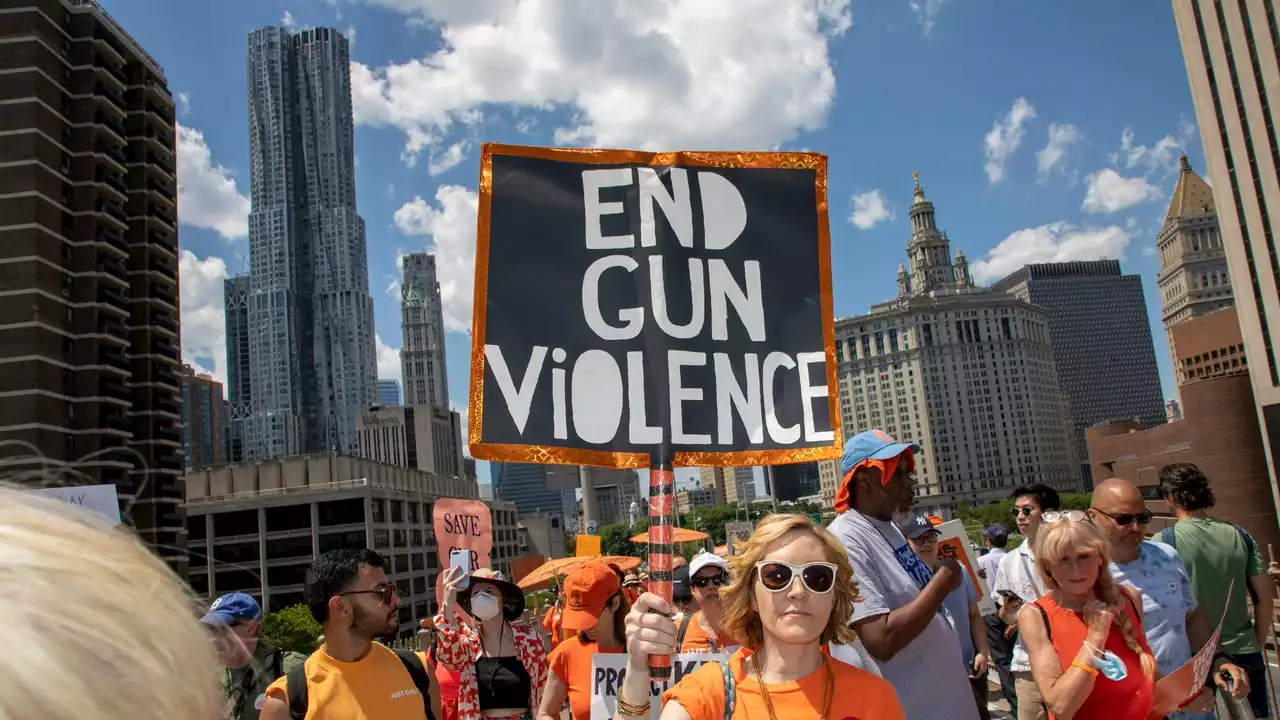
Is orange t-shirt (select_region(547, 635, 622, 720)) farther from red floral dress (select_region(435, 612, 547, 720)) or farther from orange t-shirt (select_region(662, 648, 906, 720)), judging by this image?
orange t-shirt (select_region(662, 648, 906, 720))

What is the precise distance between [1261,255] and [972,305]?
11060 centimetres

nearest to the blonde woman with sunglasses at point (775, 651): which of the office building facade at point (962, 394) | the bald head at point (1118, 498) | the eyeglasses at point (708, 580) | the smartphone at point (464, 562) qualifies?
the bald head at point (1118, 498)

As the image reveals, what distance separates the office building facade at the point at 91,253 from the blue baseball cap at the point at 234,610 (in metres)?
54.8

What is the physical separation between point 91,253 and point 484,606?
7155 centimetres

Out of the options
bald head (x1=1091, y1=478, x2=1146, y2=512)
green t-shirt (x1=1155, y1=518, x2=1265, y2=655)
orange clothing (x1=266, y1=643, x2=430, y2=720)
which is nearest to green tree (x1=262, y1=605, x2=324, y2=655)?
orange clothing (x1=266, y1=643, x2=430, y2=720)

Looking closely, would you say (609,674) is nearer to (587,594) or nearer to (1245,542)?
(587,594)

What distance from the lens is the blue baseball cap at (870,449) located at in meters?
4.03

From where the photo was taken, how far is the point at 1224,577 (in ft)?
17.2

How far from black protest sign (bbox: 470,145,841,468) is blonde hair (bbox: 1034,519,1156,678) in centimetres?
105

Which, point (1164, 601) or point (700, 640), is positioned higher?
Result: point (1164, 601)

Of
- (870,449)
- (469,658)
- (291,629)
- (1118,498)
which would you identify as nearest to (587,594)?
(469,658)

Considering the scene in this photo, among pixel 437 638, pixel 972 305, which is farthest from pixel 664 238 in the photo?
pixel 972 305

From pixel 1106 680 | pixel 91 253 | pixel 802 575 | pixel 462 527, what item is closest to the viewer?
pixel 802 575

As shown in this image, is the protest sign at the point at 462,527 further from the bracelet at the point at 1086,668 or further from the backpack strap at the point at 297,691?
the bracelet at the point at 1086,668
